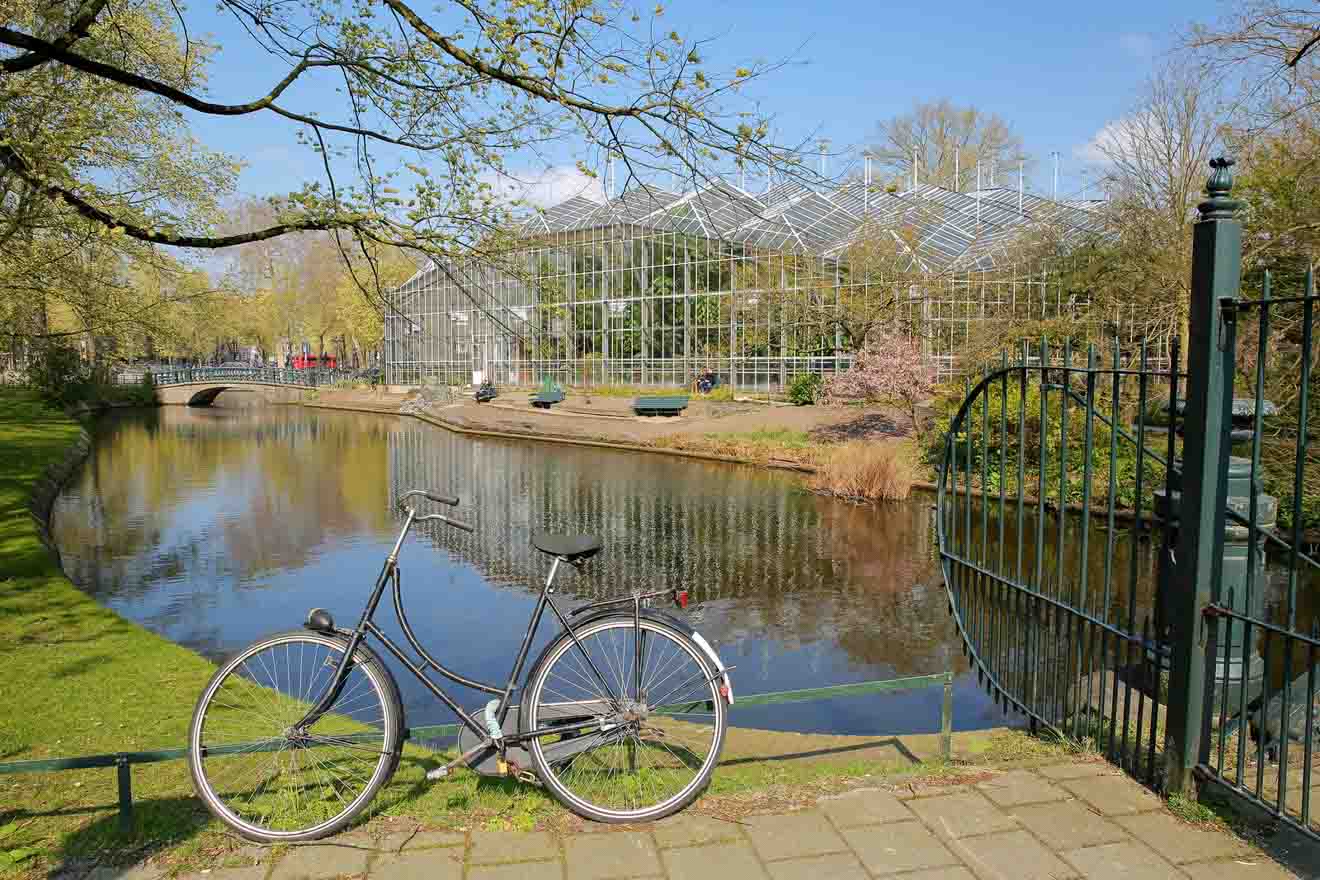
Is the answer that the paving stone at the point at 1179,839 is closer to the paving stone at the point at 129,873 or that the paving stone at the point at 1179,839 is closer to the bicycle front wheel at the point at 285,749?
the bicycle front wheel at the point at 285,749

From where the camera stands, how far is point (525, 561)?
1323cm

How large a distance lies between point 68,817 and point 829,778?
9.34ft

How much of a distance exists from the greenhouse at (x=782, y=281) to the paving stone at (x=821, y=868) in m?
20.0

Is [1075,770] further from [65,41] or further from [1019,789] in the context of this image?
[65,41]

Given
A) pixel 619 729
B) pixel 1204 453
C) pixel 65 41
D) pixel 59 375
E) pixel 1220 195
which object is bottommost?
pixel 619 729

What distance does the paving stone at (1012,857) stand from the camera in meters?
2.74

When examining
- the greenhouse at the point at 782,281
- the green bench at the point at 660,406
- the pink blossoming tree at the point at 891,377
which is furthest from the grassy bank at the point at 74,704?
the green bench at the point at 660,406

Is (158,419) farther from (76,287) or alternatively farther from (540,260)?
(540,260)

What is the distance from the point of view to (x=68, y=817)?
3533 millimetres

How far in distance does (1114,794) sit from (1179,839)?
1.08ft

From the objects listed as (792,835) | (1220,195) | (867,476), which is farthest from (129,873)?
(867,476)

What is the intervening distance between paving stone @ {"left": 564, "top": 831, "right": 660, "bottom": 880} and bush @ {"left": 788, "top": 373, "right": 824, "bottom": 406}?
2525 cm

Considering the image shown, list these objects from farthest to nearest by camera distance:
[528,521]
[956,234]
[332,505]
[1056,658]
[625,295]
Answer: [625,295] < [956,234] < [332,505] < [528,521] < [1056,658]

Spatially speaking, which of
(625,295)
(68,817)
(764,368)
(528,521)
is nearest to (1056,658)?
(68,817)
